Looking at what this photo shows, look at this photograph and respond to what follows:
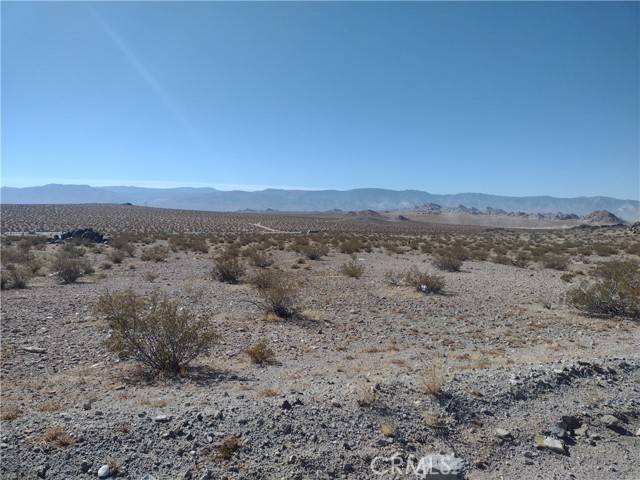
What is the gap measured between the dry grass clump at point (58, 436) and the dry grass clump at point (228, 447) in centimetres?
173

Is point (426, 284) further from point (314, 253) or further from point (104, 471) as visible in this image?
point (104, 471)

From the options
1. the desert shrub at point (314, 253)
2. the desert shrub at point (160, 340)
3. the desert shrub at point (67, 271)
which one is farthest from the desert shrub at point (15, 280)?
the desert shrub at point (314, 253)

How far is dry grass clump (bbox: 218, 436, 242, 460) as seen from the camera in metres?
4.50

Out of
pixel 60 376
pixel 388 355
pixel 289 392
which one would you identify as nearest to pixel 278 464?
pixel 289 392

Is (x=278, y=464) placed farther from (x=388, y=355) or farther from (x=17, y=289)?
(x=17, y=289)

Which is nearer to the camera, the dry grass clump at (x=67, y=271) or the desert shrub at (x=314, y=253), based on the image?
the dry grass clump at (x=67, y=271)

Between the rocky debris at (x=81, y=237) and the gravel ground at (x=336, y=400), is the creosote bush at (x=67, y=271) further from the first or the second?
the rocky debris at (x=81, y=237)

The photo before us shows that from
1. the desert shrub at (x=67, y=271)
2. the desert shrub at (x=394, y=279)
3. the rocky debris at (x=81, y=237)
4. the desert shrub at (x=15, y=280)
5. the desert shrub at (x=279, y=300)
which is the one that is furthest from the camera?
the rocky debris at (x=81, y=237)

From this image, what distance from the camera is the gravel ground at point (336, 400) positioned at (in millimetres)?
4520

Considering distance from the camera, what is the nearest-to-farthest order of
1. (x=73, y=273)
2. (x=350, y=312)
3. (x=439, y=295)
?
(x=350, y=312) → (x=439, y=295) → (x=73, y=273)

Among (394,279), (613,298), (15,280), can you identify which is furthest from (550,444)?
(15,280)

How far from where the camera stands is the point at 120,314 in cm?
793

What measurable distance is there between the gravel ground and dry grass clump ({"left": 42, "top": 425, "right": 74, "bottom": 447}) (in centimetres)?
2

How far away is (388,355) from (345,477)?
4094 millimetres
